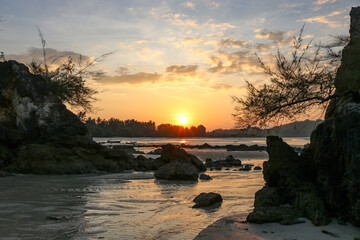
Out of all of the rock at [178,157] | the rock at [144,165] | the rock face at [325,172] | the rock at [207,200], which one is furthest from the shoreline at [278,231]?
the rock at [178,157]

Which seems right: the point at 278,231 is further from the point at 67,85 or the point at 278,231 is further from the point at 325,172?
the point at 67,85

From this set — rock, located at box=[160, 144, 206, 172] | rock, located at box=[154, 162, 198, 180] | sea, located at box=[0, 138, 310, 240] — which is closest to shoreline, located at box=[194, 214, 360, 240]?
sea, located at box=[0, 138, 310, 240]

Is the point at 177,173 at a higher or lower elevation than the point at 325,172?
lower

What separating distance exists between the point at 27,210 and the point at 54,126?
30.0ft

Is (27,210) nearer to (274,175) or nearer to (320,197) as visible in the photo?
(274,175)

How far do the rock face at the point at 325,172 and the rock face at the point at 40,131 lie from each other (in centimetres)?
949

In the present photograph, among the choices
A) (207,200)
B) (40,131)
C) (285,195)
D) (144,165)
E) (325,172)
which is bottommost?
(144,165)

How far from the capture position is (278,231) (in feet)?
15.6

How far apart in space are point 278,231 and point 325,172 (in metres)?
1.50

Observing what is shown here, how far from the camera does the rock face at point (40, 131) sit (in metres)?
13.1

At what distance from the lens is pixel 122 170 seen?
15391 mm

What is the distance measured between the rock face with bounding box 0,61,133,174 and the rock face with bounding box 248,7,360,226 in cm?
949

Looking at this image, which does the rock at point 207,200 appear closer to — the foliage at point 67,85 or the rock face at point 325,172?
the rock face at point 325,172

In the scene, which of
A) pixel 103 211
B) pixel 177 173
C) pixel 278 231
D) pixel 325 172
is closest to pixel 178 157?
pixel 177 173
